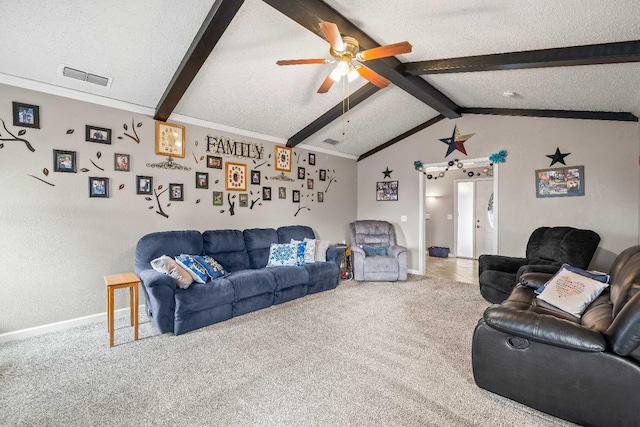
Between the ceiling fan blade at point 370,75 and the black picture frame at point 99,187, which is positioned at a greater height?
the ceiling fan blade at point 370,75

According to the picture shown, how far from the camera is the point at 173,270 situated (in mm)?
3131

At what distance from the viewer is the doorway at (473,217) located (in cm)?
775

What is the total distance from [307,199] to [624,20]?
176 inches

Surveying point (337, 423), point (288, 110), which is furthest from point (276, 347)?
point (288, 110)

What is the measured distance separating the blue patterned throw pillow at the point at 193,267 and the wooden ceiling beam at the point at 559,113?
4.85m

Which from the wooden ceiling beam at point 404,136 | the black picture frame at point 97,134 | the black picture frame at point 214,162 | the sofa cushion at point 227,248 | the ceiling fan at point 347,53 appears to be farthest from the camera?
the wooden ceiling beam at point 404,136

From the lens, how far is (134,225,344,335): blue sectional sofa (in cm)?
303

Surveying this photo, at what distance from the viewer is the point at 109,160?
347 centimetres

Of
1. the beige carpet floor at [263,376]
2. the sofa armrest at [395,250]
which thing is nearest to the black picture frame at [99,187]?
the beige carpet floor at [263,376]

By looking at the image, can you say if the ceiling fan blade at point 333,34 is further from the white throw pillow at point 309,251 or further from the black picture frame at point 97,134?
the white throw pillow at point 309,251

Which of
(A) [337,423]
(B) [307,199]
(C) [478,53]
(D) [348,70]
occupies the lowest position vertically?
(A) [337,423]

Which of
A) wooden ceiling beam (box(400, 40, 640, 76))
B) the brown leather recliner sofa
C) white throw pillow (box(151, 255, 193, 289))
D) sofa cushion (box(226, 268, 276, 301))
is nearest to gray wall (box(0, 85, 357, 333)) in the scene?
white throw pillow (box(151, 255, 193, 289))

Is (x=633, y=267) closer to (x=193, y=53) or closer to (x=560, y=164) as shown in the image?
(x=560, y=164)

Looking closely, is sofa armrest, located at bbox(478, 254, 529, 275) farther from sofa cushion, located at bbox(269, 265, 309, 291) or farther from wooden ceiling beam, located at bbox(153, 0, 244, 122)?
wooden ceiling beam, located at bbox(153, 0, 244, 122)
